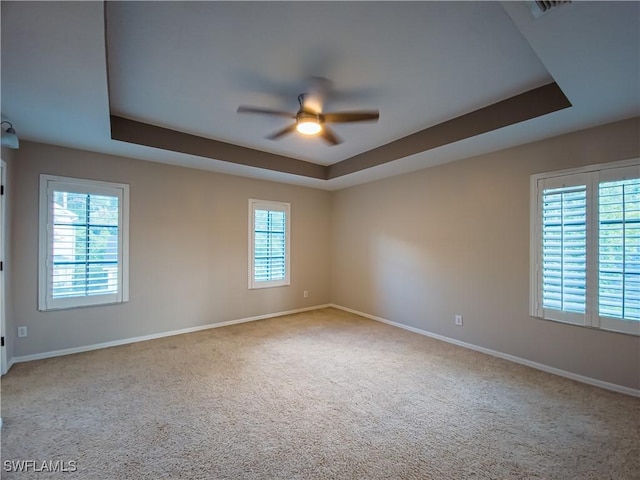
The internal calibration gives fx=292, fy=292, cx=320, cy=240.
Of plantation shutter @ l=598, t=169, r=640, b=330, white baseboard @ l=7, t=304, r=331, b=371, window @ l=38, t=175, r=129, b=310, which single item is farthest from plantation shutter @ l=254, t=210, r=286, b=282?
plantation shutter @ l=598, t=169, r=640, b=330

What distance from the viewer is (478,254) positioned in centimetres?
380

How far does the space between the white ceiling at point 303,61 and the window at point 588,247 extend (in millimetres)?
566

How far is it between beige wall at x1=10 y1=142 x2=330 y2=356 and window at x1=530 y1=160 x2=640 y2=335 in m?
3.77

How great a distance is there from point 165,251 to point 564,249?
493 centimetres

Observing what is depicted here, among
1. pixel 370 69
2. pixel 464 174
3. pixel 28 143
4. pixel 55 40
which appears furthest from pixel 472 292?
pixel 28 143

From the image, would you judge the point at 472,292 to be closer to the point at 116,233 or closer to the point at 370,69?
the point at 370,69

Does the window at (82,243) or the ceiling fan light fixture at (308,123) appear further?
the window at (82,243)

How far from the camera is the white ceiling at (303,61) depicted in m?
1.69

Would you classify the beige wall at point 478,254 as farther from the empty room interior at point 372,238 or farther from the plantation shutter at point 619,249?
the plantation shutter at point 619,249

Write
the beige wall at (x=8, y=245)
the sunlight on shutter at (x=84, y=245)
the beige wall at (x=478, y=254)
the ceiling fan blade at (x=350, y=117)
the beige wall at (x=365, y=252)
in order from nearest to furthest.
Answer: the ceiling fan blade at (x=350, y=117) < the beige wall at (x=478, y=254) < the beige wall at (x=8, y=245) < the beige wall at (x=365, y=252) < the sunlight on shutter at (x=84, y=245)

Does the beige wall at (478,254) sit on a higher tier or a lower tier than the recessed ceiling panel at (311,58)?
lower

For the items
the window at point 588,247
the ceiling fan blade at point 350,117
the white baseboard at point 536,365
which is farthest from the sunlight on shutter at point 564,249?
the ceiling fan blade at point 350,117

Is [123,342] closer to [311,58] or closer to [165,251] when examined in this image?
[165,251]

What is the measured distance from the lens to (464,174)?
3.94 meters
